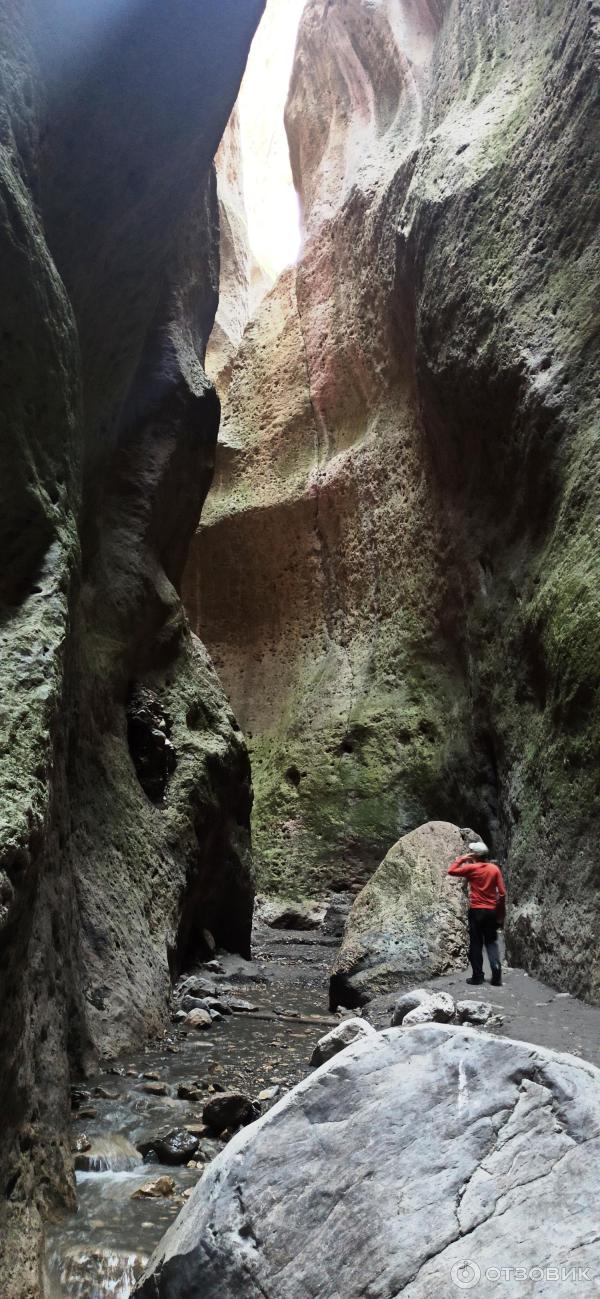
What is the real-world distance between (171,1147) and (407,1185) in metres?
2.40

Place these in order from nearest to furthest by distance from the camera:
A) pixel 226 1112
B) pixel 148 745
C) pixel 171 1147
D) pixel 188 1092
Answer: pixel 171 1147, pixel 226 1112, pixel 188 1092, pixel 148 745

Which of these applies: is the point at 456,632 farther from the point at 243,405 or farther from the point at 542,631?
the point at 243,405

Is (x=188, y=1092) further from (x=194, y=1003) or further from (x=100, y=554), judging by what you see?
(x=100, y=554)

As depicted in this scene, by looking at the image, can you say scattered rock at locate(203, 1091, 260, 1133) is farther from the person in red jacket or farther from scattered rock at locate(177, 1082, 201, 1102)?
the person in red jacket

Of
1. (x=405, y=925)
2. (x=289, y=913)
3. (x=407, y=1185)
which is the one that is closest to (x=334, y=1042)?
(x=407, y=1185)

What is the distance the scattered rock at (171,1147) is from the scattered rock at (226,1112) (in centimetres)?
18

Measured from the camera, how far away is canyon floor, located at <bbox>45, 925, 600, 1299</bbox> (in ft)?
10.3

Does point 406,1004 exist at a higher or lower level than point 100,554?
lower

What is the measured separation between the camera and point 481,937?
6.80m

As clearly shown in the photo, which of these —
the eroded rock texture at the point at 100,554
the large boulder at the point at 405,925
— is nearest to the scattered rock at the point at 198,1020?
the eroded rock texture at the point at 100,554

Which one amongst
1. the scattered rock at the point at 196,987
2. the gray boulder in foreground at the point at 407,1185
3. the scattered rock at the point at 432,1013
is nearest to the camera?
the gray boulder in foreground at the point at 407,1185

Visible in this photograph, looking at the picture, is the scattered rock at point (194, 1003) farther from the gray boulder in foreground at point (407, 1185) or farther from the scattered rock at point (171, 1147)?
the gray boulder in foreground at point (407, 1185)

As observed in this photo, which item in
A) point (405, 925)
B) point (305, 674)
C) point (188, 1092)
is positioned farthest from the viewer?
point (305, 674)

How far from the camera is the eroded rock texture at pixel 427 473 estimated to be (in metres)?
8.29
